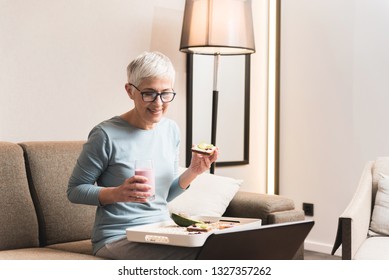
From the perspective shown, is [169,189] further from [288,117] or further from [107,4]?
[288,117]

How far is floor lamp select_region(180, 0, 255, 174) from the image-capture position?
3.61 metres

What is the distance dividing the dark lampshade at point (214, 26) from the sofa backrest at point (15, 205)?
134 cm

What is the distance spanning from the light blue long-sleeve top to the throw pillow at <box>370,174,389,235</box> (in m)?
1.17

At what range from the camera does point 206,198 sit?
306 cm

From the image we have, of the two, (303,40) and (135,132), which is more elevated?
(303,40)

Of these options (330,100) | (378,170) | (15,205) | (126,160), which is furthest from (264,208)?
(330,100)

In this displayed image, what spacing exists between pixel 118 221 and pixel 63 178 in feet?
1.88

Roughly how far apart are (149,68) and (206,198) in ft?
3.14

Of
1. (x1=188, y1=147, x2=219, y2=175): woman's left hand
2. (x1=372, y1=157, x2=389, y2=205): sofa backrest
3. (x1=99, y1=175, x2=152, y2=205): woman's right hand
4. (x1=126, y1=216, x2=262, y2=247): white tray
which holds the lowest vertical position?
(x1=126, y1=216, x2=262, y2=247): white tray

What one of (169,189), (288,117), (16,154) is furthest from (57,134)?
(288,117)

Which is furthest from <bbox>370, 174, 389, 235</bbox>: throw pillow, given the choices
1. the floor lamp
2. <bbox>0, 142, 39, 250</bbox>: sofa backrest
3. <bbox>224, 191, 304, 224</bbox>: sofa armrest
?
<bbox>0, 142, 39, 250</bbox>: sofa backrest

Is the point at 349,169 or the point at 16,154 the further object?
the point at 349,169

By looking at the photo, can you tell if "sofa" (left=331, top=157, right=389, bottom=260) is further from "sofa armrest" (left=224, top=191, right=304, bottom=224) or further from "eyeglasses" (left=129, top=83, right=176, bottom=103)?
"eyeglasses" (left=129, top=83, right=176, bottom=103)

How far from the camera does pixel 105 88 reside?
3551 millimetres
